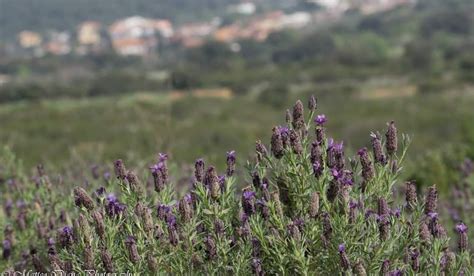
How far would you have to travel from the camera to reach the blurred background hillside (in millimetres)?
21777

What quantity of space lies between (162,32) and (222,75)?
1391 inches

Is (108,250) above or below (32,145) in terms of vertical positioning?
above

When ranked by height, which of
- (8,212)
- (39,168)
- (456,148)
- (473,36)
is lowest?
(473,36)

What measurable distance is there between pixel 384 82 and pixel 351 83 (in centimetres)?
210

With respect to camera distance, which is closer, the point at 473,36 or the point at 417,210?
the point at 417,210

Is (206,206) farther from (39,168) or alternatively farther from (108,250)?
(39,168)

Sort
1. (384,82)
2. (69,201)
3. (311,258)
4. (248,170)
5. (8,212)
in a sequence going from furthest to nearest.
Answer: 1. (384,82)
2. (8,212)
3. (69,201)
4. (248,170)
5. (311,258)

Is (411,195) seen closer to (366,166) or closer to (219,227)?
(366,166)

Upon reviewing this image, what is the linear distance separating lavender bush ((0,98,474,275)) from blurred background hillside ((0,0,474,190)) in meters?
1.43

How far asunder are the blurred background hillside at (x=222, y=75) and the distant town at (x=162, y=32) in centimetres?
23

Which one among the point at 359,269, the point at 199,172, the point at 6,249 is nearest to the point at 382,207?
the point at 359,269

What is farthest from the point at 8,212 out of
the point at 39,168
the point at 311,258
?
the point at 311,258

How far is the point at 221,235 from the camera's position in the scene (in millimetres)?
2604

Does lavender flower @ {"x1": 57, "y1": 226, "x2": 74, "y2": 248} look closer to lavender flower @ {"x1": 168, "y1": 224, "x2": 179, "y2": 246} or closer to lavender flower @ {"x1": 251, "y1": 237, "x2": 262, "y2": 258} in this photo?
lavender flower @ {"x1": 168, "y1": 224, "x2": 179, "y2": 246}
